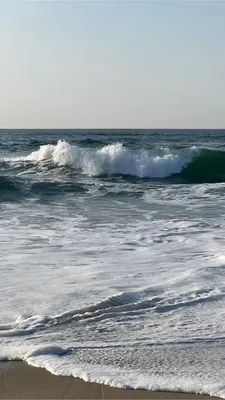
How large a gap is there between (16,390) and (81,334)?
0.94 meters

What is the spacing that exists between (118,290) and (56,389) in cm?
202

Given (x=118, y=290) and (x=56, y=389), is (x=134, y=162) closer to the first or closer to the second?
(x=118, y=290)

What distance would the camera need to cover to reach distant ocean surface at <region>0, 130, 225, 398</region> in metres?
3.62

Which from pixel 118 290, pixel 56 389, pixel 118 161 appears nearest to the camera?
pixel 56 389

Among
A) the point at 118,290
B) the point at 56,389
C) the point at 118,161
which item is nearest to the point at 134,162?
the point at 118,161

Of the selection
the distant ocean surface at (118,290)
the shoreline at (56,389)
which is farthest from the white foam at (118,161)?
the shoreline at (56,389)

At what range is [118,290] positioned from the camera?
523cm

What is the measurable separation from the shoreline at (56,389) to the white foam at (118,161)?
17.3 m

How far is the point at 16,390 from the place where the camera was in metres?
3.24

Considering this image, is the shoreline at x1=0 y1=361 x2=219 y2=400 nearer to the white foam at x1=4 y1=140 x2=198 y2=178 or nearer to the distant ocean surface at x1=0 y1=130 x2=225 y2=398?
the distant ocean surface at x1=0 y1=130 x2=225 y2=398

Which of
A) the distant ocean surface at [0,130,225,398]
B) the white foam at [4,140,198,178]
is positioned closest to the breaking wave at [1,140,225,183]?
the white foam at [4,140,198,178]

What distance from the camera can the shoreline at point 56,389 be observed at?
319 centimetres

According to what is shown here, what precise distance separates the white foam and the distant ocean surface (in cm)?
833

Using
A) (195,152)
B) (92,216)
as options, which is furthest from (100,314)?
(195,152)
